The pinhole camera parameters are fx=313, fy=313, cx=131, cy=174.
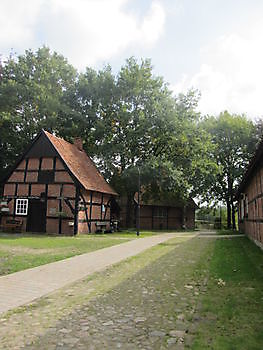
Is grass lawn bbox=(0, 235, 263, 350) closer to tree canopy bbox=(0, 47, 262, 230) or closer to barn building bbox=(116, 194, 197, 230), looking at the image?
tree canopy bbox=(0, 47, 262, 230)

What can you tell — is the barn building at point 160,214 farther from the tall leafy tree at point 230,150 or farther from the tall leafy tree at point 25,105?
the tall leafy tree at point 25,105

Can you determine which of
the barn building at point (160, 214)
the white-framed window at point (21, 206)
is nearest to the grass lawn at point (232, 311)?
the white-framed window at point (21, 206)

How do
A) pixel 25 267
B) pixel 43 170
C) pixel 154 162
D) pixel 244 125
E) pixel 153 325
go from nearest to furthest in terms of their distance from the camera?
pixel 153 325 → pixel 25 267 → pixel 43 170 → pixel 154 162 → pixel 244 125

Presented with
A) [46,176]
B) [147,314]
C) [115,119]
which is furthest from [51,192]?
[147,314]

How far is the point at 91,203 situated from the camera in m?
24.0

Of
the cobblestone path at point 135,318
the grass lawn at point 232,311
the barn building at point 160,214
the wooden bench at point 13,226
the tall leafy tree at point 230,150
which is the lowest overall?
the cobblestone path at point 135,318

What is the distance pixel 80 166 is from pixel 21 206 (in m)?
5.41

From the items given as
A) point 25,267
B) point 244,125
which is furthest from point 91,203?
point 244,125

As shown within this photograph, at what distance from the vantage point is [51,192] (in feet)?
74.9

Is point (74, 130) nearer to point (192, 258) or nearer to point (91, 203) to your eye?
point (91, 203)

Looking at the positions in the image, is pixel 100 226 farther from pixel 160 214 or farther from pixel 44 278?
pixel 44 278

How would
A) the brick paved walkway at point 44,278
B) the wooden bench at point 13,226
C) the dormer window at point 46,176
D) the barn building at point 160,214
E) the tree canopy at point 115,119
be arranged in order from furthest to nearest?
the barn building at point 160,214, the tree canopy at point 115,119, the dormer window at point 46,176, the wooden bench at point 13,226, the brick paved walkway at point 44,278

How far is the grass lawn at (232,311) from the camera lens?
379 cm

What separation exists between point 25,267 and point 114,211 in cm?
2001
